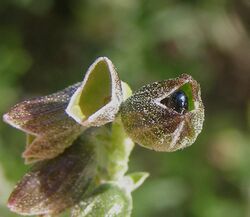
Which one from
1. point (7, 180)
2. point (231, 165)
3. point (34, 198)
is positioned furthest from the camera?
point (231, 165)

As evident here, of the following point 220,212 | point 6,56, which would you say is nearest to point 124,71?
point 6,56

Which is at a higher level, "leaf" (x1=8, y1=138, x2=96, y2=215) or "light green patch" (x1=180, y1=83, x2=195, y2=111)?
"light green patch" (x1=180, y1=83, x2=195, y2=111)

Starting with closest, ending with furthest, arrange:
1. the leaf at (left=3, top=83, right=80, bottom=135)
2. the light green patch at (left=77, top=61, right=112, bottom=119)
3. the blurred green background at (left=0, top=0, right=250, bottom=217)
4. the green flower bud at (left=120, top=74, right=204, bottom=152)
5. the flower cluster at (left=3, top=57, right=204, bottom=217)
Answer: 1. the green flower bud at (left=120, top=74, right=204, bottom=152)
2. the flower cluster at (left=3, top=57, right=204, bottom=217)
3. the light green patch at (left=77, top=61, right=112, bottom=119)
4. the leaf at (left=3, top=83, right=80, bottom=135)
5. the blurred green background at (left=0, top=0, right=250, bottom=217)

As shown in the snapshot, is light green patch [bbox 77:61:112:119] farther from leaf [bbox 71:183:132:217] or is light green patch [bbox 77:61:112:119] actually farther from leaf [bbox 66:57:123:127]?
leaf [bbox 71:183:132:217]

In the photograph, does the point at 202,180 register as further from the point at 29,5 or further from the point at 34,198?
the point at 34,198

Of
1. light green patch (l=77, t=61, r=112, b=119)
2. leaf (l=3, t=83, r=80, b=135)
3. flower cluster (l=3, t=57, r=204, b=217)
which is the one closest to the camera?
flower cluster (l=3, t=57, r=204, b=217)

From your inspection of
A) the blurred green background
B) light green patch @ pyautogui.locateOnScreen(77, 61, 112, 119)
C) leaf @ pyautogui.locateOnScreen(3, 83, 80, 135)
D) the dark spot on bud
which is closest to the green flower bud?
the dark spot on bud
